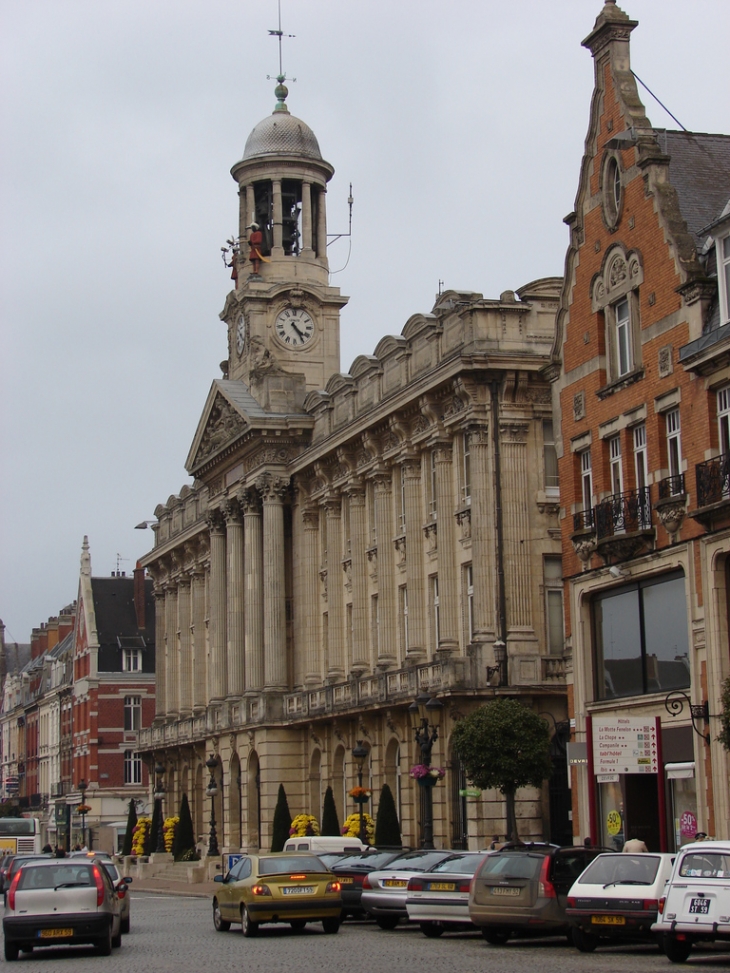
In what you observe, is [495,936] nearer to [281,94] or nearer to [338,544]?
[338,544]

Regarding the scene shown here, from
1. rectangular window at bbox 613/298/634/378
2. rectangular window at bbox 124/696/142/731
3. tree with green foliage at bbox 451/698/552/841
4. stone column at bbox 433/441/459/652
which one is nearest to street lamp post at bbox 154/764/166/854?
Result: rectangular window at bbox 124/696/142/731

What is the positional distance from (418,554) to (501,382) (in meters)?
7.40

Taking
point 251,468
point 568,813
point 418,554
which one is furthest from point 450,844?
point 251,468

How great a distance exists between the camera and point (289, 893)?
30984 millimetres

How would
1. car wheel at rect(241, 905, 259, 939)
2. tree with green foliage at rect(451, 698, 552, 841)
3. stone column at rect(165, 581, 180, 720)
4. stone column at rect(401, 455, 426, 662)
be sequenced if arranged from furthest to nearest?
stone column at rect(165, 581, 180, 720) < stone column at rect(401, 455, 426, 662) < tree with green foliage at rect(451, 698, 552, 841) < car wheel at rect(241, 905, 259, 939)

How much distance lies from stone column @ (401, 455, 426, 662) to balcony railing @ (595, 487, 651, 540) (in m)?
16.3

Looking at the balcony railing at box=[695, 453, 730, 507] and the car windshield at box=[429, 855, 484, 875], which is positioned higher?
the balcony railing at box=[695, 453, 730, 507]

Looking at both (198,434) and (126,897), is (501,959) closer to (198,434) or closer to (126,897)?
(126,897)

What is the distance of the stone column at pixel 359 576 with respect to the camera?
60.7 metres

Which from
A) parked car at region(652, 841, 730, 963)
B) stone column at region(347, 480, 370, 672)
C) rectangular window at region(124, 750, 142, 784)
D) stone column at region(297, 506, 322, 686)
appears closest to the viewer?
parked car at region(652, 841, 730, 963)

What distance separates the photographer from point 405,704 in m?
54.1

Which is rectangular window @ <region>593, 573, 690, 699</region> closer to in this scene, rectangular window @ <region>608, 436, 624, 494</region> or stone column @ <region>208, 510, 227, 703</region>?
rectangular window @ <region>608, 436, 624, 494</region>

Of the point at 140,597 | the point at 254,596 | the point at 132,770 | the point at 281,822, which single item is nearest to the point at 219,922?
the point at 281,822

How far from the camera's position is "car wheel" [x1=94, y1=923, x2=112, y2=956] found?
1117 inches
